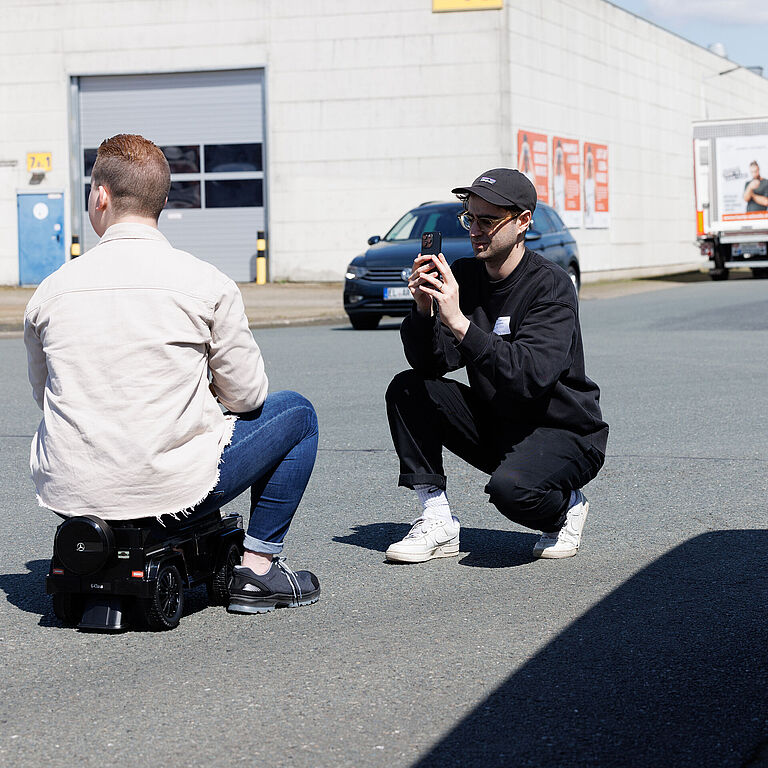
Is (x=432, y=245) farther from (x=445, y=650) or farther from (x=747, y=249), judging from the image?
(x=747, y=249)

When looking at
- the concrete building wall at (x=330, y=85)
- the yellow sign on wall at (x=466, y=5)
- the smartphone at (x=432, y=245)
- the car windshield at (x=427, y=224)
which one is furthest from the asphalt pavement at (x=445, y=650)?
the yellow sign on wall at (x=466, y=5)

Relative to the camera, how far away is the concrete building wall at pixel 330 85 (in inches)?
1192

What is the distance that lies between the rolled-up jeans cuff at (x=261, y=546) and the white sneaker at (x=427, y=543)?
71 centimetres

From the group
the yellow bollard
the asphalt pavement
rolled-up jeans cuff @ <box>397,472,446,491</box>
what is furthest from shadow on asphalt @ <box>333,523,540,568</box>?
the yellow bollard

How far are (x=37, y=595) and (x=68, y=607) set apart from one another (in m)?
0.52

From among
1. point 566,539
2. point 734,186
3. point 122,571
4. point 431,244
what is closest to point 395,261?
point 566,539

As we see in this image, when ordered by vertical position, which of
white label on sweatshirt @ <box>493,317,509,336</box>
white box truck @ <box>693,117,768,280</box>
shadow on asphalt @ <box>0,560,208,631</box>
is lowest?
shadow on asphalt @ <box>0,560,208,631</box>

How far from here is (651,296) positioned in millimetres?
26656

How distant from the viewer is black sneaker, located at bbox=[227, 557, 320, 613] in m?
4.59

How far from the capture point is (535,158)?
104ft

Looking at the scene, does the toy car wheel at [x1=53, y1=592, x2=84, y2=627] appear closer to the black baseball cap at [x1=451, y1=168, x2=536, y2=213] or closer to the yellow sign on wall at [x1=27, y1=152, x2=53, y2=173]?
the black baseball cap at [x1=451, y1=168, x2=536, y2=213]

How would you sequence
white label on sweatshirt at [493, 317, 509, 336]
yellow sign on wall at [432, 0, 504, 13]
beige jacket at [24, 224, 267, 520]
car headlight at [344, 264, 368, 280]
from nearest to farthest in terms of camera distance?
beige jacket at [24, 224, 267, 520] < white label on sweatshirt at [493, 317, 509, 336] < car headlight at [344, 264, 368, 280] < yellow sign on wall at [432, 0, 504, 13]

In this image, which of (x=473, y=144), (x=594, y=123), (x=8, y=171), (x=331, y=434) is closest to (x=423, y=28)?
(x=473, y=144)

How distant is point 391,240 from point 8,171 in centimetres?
1642
